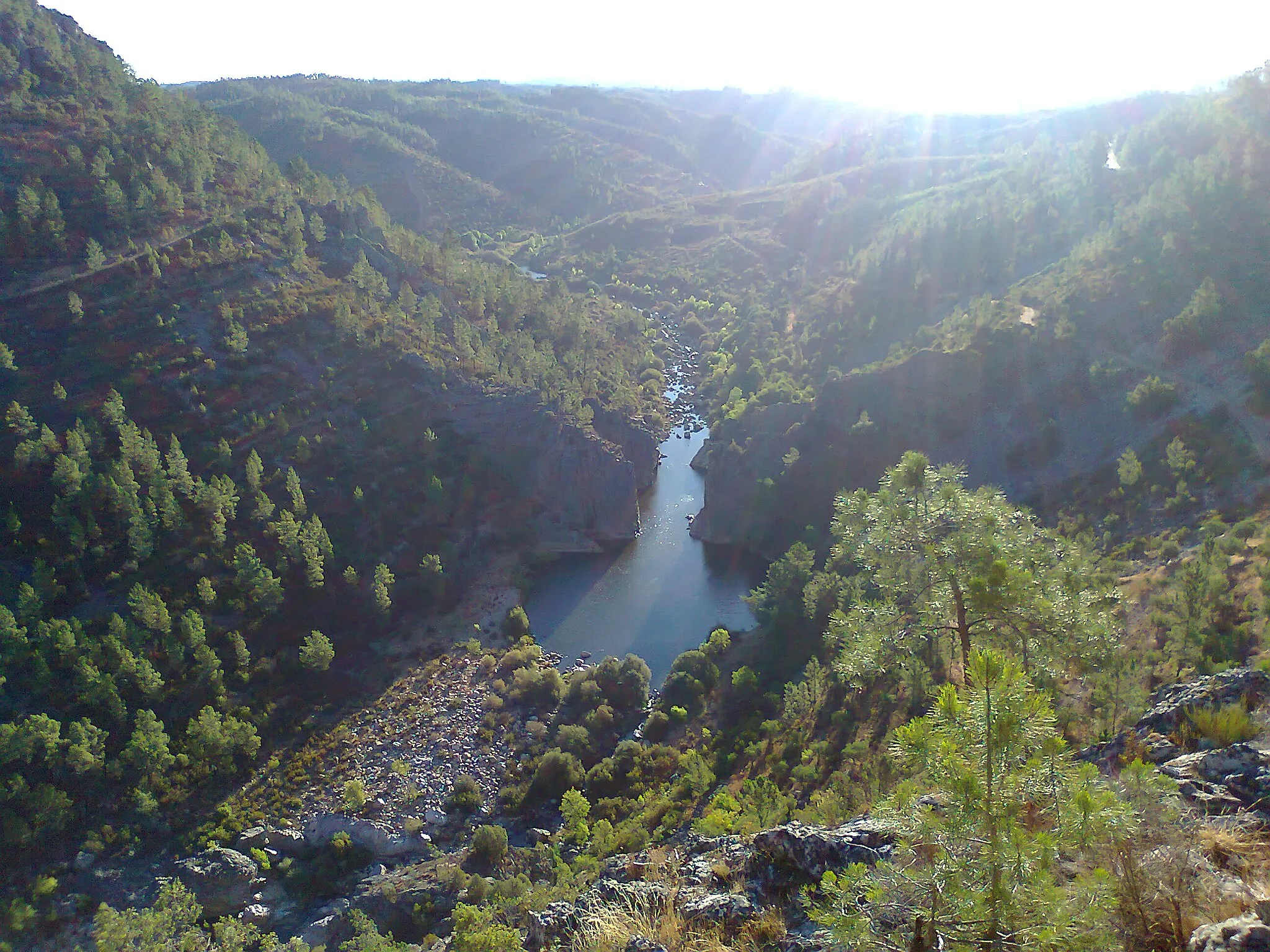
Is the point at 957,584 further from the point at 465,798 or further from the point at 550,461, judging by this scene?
the point at 550,461

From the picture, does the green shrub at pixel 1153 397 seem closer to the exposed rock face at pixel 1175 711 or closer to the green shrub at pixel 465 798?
the exposed rock face at pixel 1175 711

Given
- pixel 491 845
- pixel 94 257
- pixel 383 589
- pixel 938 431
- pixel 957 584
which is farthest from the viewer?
pixel 94 257

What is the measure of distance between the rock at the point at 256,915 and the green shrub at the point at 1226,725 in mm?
36634

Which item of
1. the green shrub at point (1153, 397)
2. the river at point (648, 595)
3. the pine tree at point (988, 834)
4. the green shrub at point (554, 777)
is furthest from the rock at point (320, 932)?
the green shrub at point (1153, 397)

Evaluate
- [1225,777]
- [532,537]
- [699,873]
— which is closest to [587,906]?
[699,873]

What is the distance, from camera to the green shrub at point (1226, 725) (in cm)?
1298

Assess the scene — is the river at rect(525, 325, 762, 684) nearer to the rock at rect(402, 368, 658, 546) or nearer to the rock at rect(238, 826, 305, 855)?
the rock at rect(402, 368, 658, 546)

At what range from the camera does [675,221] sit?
506 ft

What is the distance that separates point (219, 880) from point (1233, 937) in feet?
131

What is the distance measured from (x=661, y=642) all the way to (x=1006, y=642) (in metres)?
41.0

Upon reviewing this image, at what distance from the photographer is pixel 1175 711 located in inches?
580

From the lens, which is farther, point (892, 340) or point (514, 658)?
point (892, 340)

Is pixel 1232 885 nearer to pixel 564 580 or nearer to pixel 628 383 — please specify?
pixel 564 580

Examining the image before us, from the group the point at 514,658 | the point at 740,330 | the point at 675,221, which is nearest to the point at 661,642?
the point at 514,658
